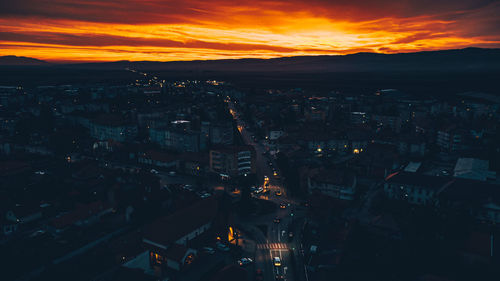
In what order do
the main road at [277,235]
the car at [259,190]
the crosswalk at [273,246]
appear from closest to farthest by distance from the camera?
the main road at [277,235], the crosswalk at [273,246], the car at [259,190]

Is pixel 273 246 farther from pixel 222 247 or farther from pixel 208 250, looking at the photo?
pixel 208 250

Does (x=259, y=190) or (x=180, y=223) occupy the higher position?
(x=180, y=223)

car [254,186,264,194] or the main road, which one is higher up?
car [254,186,264,194]

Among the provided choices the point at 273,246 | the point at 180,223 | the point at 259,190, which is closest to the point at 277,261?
the point at 273,246

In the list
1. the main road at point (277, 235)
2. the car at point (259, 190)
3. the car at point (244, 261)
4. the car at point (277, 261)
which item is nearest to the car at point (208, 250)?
the car at point (244, 261)

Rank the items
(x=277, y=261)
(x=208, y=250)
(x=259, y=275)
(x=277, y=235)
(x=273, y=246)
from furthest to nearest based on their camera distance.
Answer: (x=277, y=235) < (x=273, y=246) < (x=208, y=250) < (x=277, y=261) < (x=259, y=275)

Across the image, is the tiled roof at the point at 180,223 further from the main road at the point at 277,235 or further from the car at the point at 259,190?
the car at the point at 259,190

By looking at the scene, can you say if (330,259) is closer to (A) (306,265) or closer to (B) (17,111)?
(A) (306,265)

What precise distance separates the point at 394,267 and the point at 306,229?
17.4 ft

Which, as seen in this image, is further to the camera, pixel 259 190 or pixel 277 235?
pixel 259 190

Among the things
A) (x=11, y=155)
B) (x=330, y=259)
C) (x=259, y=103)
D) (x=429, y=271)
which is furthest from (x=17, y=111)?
(x=429, y=271)

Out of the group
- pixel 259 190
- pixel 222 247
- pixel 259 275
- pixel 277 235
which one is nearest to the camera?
pixel 259 275

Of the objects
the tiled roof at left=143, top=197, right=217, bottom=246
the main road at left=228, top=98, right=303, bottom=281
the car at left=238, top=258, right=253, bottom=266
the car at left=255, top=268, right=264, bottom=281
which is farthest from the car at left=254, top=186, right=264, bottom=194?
the car at left=255, top=268, right=264, bottom=281

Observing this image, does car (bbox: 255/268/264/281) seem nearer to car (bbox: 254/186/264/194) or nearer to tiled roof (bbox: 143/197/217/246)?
tiled roof (bbox: 143/197/217/246)
